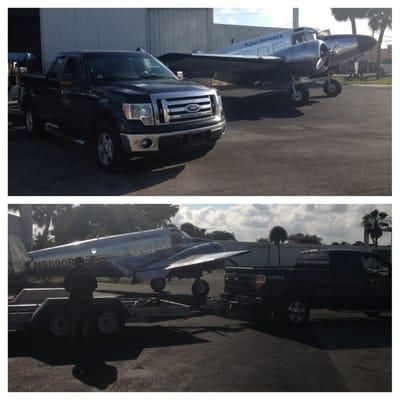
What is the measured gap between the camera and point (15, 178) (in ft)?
22.3

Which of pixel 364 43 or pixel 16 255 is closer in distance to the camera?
pixel 16 255

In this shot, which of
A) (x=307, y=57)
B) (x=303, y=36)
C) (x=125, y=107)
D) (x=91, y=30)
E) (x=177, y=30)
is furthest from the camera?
(x=307, y=57)

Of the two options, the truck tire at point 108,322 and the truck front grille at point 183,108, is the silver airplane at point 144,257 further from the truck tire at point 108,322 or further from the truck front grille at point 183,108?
the truck front grille at point 183,108

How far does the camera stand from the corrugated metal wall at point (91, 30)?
29.2ft

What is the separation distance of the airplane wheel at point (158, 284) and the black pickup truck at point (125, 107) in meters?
1.57

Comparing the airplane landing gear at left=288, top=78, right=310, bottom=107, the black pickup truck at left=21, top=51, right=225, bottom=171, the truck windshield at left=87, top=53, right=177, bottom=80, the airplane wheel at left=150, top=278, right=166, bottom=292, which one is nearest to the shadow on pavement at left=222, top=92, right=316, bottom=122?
the airplane landing gear at left=288, top=78, right=310, bottom=107

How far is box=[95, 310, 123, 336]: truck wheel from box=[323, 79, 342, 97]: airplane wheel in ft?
35.8

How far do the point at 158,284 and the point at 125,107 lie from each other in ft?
7.27

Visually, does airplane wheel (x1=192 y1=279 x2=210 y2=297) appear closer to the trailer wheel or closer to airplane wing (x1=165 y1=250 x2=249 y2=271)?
airplane wing (x1=165 y1=250 x2=249 y2=271)

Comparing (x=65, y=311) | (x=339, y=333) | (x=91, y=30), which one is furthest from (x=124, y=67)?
(x=339, y=333)

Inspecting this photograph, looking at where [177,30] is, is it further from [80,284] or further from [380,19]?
[80,284]

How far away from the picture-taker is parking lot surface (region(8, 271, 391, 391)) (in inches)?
203

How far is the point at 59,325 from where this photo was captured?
17.8 feet
